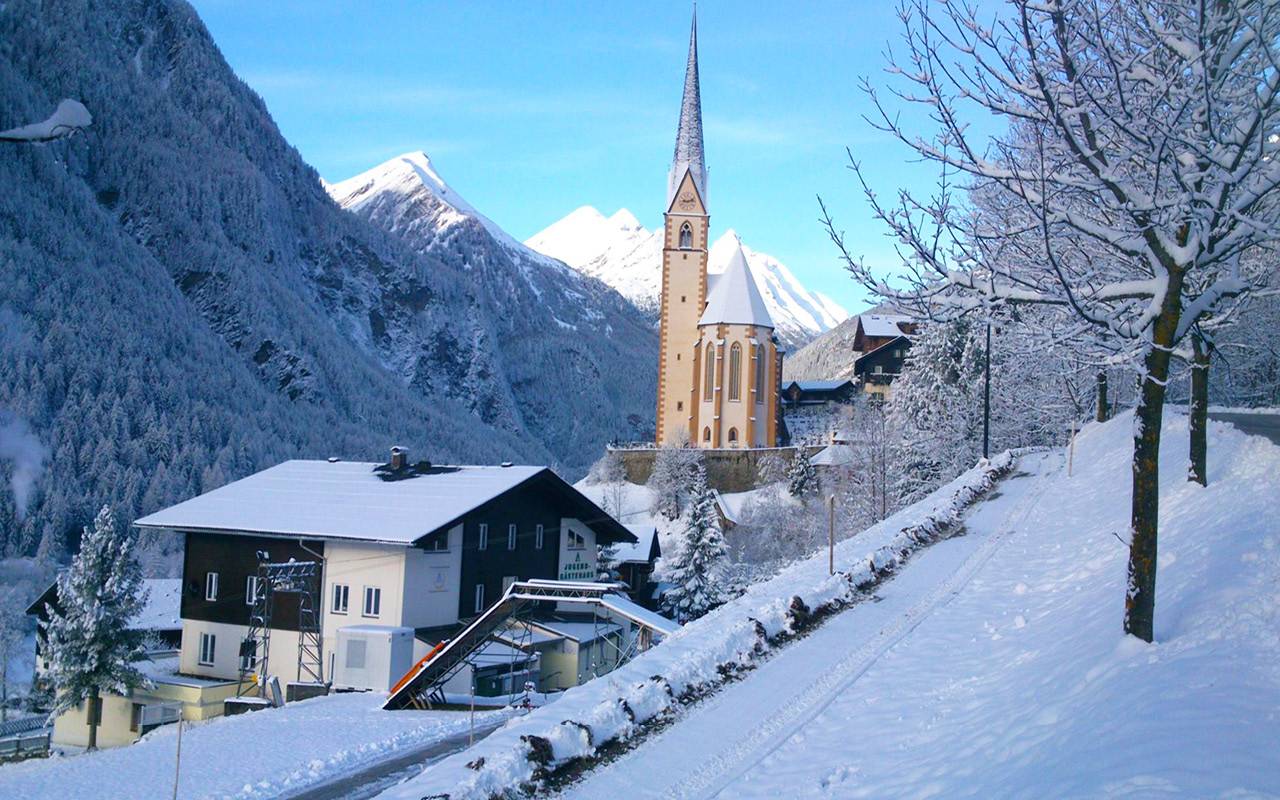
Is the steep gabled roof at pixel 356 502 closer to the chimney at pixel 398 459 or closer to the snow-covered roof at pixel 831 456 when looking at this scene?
the chimney at pixel 398 459

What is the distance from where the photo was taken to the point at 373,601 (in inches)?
1195

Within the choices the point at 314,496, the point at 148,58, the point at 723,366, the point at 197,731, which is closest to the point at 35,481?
the point at 723,366

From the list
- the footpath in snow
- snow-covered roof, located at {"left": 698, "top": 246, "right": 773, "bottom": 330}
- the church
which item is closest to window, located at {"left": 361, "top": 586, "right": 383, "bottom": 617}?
the footpath in snow

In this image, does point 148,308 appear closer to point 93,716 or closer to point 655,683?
point 93,716

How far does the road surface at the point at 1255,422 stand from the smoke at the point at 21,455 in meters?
82.4

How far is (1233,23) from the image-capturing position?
775 cm

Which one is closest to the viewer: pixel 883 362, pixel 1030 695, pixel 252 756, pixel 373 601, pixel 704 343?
pixel 1030 695

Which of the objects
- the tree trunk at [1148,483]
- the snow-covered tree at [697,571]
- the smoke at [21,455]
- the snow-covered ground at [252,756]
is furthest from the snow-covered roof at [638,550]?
the smoke at [21,455]

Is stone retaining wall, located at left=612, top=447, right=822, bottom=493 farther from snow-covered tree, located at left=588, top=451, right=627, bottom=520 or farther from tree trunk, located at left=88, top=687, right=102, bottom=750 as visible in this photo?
tree trunk, located at left=88, top=687, right=102, bottom=750

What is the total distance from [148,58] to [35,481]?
131391mm

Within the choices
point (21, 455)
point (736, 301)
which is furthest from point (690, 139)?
point (21, 455)

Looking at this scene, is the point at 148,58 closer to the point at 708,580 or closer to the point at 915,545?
the point at 708,580

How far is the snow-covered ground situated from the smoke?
7299 cm

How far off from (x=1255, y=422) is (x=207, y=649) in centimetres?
3159
